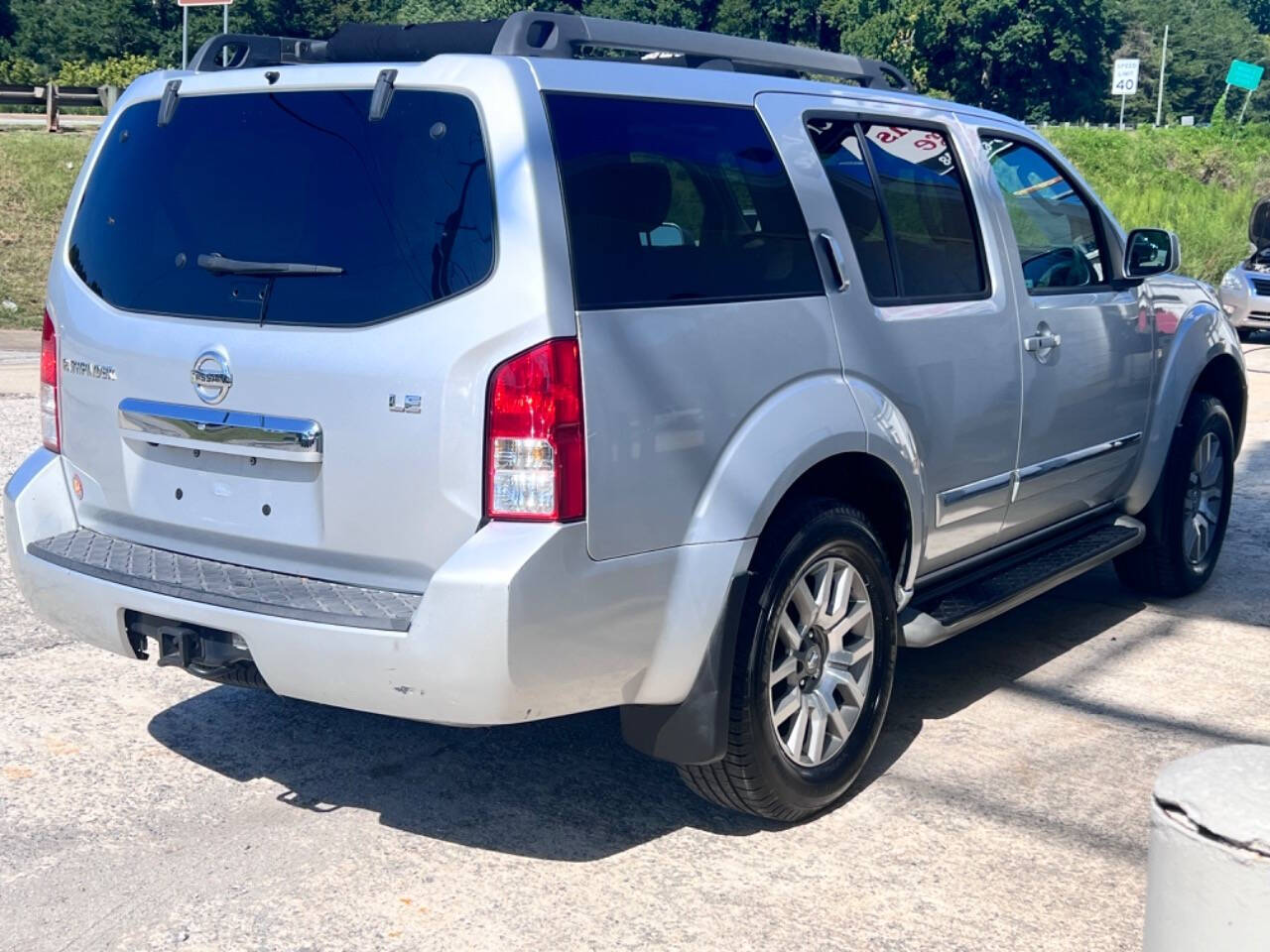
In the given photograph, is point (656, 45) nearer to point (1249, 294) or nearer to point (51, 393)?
point (51, 393)

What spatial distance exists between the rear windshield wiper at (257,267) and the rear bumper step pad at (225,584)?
726 millimetres

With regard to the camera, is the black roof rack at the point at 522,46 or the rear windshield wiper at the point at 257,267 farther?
the black roof rack at the point at 522,46

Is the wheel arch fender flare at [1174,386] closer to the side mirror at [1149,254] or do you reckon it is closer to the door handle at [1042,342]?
the side mirror at [1149,254]

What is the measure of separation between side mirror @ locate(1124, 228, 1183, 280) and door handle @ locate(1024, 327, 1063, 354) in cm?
75

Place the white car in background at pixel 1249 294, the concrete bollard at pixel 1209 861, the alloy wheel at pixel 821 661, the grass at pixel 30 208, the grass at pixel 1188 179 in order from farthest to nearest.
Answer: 1. the grass at pixel 1188 179
2. the grass at pixel 30 208
3. the white car in background at pixel 1249 294
4. the alloy wheel at pixel 821 661
5. the concrete bollard at pixel 1209 861

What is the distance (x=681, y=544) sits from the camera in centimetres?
363

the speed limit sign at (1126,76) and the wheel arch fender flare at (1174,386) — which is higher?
the speed limit sign at (1126,76)

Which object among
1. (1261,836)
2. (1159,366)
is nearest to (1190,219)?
(1159,366)

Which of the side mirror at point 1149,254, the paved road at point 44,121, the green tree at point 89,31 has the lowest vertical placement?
the paved road at point 44,121

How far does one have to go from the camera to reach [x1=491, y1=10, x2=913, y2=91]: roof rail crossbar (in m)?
3.74

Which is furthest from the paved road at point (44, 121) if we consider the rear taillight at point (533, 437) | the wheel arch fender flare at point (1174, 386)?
the rear taillight at point (533, 437)

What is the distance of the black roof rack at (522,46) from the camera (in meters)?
3.79

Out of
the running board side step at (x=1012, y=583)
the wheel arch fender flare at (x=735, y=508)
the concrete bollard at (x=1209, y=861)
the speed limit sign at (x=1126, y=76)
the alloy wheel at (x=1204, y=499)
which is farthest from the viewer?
the speed limit sign at (x=1126, y=76)

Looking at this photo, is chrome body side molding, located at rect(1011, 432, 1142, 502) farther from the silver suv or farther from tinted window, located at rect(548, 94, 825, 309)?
tinted window, located at rect(548, 94, 825, 309)
